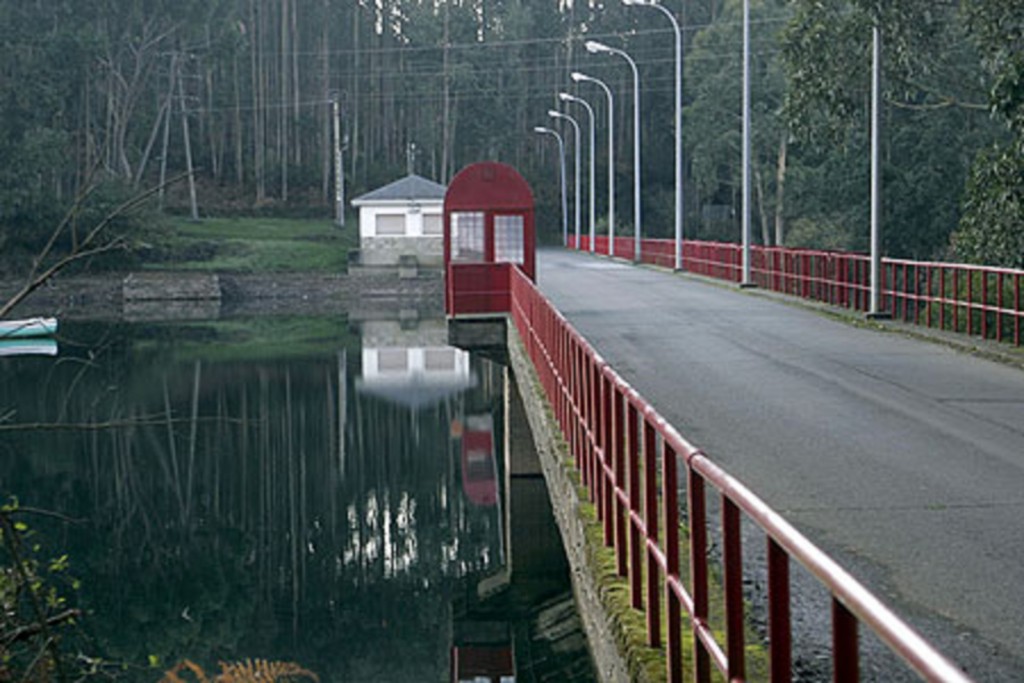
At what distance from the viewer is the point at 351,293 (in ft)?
238

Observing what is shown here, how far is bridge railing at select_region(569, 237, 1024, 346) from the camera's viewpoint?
21.3 meters

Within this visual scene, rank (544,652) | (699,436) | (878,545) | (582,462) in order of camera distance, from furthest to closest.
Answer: (544,652)
(699,436)
(582,462)
(878,545)

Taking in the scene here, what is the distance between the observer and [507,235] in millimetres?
32219

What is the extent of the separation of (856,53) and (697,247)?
10.2 m

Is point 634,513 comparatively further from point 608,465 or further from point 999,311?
point 999,311

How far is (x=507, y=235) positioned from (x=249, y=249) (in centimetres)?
4718

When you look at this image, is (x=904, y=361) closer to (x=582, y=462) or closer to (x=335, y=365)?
(x=582, y=462)

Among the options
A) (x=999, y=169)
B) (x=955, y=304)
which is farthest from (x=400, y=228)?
(x=955, y=304)

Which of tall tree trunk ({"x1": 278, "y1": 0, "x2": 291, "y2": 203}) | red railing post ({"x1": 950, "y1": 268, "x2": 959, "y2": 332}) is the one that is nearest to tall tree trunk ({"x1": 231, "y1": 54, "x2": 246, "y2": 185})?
tall tree trunk ({"x1": 278, "y1": 0, "x2": 291, "y2": 203})

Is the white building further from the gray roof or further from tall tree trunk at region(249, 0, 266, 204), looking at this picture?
tall tree trunk at region(249, 0, 266, 204)

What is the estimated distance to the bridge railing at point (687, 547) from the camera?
3.33m

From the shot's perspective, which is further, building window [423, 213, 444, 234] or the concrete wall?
building window [423, 213, 444, 234]

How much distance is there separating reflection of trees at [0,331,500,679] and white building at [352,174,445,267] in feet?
105

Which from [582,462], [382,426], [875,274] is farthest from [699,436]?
[382,426]
